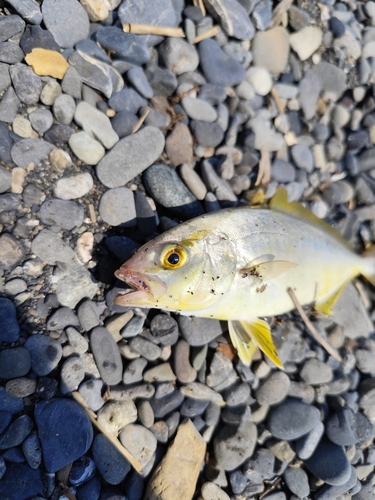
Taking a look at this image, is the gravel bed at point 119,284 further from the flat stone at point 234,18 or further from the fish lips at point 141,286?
the fish lips at point 141,286

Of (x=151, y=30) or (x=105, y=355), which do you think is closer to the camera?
(x=105, y=355)

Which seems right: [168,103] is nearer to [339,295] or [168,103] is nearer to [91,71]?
[91,71]

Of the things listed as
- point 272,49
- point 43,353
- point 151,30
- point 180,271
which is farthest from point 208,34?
point 43,353

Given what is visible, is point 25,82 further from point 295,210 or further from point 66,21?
point 295,210

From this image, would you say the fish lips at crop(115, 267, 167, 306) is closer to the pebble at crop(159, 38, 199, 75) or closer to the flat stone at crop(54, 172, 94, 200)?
the flat stone at crop(54, 172, 94, 200)

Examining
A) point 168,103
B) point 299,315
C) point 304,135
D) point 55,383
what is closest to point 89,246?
point 55,383

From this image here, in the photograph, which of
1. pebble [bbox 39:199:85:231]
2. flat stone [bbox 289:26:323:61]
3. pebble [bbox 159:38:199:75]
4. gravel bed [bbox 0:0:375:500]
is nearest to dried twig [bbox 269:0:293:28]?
gravel bed [bbox 0:0:375:500]
